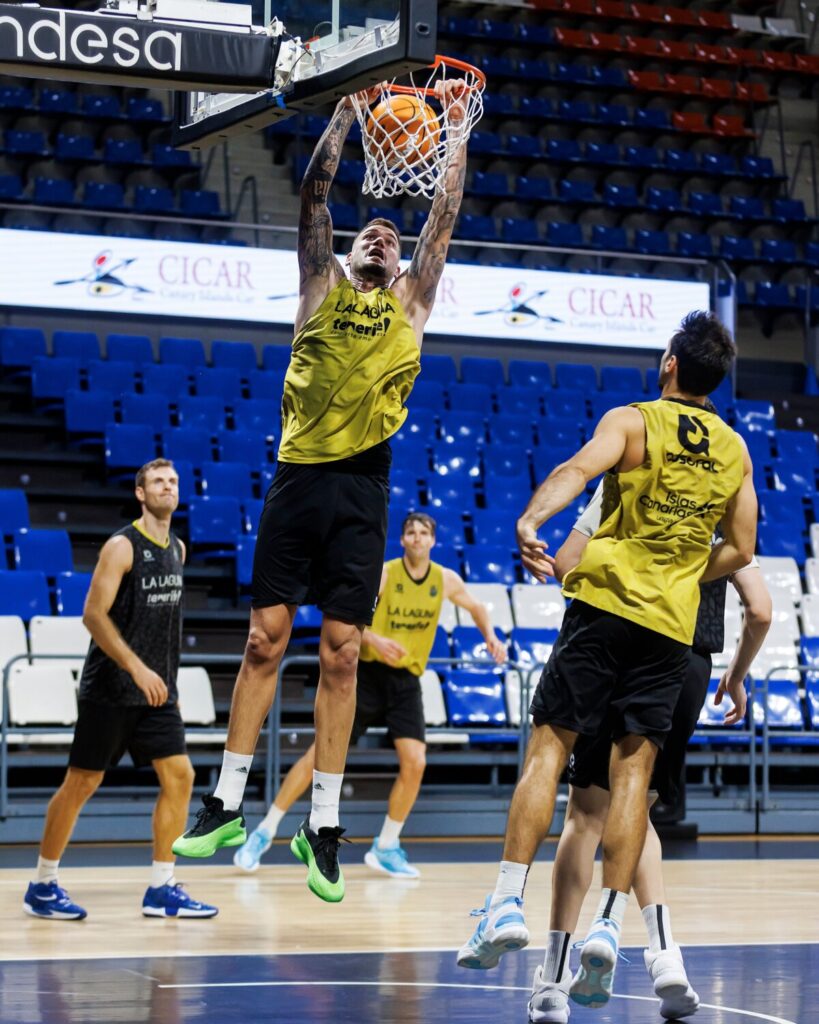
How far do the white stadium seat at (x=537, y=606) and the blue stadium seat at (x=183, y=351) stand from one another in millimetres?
3628

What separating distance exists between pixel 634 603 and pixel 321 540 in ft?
3.43

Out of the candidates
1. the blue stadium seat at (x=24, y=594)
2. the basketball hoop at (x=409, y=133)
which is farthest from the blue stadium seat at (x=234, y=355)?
the basketball hoop at (x=409, y=133)

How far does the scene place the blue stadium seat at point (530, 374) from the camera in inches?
650

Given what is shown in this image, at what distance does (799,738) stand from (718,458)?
7977mm

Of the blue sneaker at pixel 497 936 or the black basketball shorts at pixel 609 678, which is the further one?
the black basketball shorts at pixel 609 678

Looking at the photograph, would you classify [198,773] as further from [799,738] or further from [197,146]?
[197,146]

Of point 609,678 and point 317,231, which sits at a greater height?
point 317,231

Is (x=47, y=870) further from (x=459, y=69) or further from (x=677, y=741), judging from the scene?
(x=459, y=69)

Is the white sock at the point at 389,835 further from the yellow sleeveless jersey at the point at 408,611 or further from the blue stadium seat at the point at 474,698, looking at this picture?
the blue stadium seat at the point at 474,698

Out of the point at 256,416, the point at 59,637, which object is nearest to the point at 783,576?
the point at 256,416

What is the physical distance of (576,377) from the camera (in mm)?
16656

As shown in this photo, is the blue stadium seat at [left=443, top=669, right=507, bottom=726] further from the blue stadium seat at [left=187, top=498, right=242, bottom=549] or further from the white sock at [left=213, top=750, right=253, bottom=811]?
the white sock at [left=213, top=750, right=253, bottom=811]

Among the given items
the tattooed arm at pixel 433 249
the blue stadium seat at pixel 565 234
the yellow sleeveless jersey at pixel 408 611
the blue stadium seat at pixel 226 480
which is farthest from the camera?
the blue stadium seat at pixel 565 234

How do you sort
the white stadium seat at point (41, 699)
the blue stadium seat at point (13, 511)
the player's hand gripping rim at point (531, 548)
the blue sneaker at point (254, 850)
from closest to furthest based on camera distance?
the player's hand gripping rim at point (531, 548) → the blue sneaker at point (254, 850) → the white stadium seat at point (41, 699) → the blue stadium seat at point (13, 511)
